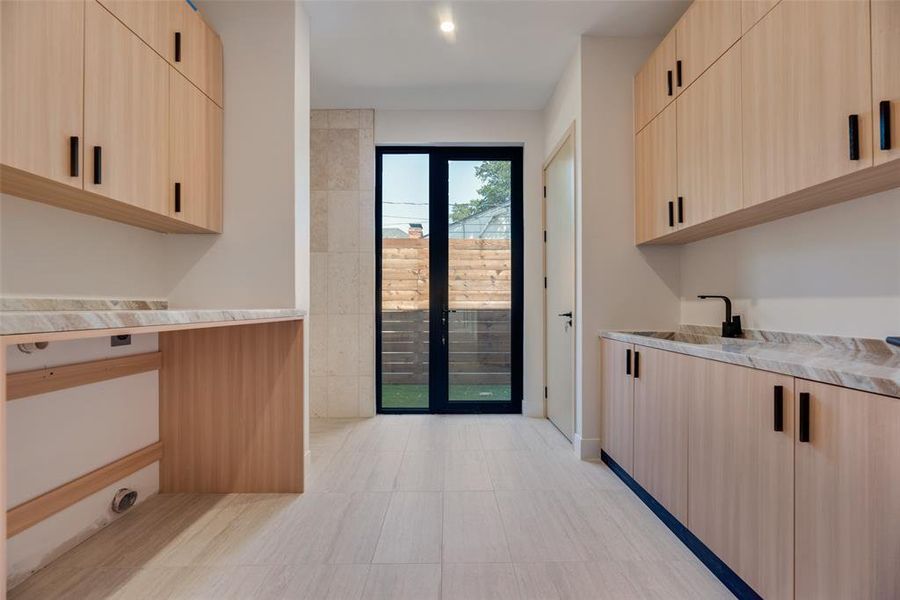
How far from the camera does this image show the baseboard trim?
4.79 feet

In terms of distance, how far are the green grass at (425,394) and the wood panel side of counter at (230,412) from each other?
177cm

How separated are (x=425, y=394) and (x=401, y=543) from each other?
229 centimetres

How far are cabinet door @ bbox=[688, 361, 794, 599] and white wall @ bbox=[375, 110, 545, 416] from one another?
7.26 feet

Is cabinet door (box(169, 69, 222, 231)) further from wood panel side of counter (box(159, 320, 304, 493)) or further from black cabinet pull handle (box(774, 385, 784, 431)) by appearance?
black cabinet pull handle (box(774, 385, 784, 431))

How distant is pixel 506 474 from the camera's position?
8.46 ft

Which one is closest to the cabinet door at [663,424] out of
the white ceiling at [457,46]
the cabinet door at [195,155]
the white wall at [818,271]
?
the white wall at [818,271]

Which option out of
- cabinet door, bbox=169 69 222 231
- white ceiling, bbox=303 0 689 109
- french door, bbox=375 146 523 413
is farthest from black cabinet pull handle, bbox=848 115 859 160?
french door, bbox=375 146 523 413

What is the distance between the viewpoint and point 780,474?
1314 mm

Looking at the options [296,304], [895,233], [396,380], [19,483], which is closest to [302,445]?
[296,304]

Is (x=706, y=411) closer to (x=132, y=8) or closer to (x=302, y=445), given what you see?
(x=302, y=445)

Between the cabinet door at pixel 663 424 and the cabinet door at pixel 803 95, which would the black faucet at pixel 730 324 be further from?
the cabinet door at pixel 803 95

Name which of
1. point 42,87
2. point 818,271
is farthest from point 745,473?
point 42,87

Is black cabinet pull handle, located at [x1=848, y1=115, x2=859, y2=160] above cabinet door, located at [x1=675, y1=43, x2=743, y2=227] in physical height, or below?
below

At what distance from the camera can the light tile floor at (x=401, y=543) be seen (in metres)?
1.54
